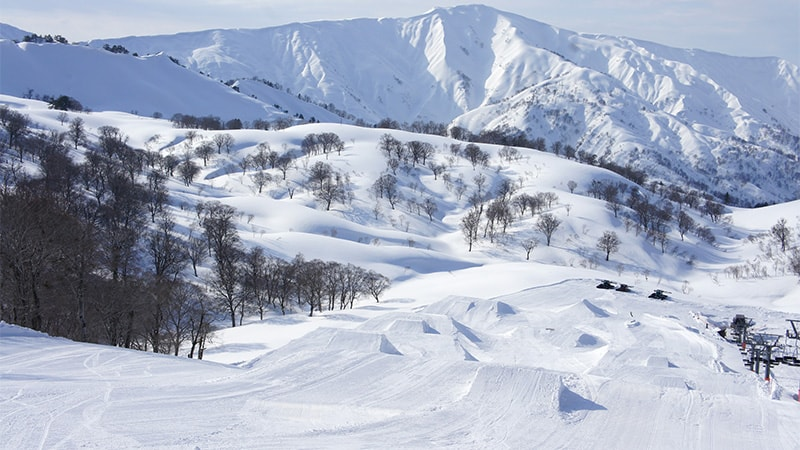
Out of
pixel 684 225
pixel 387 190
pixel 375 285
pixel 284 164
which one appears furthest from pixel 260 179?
pixel 684 225

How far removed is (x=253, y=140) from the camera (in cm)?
13650

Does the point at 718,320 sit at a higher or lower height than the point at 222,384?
lower

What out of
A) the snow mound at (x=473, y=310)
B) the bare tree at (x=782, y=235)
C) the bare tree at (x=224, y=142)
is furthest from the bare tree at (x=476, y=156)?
the snow mound at (x=473, y=310)

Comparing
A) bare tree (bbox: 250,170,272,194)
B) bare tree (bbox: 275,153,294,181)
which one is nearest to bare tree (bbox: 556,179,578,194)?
bare tree (bbox: 275,153,294,181)

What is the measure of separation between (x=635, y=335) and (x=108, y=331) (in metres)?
31.0

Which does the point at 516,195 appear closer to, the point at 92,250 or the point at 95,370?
the point at 92,250

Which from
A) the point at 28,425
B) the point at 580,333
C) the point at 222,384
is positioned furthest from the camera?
the point at 580,333

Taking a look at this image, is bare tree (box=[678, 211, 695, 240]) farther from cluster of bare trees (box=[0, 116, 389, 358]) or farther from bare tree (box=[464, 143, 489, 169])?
cluster of bare trees (box=[0, 116, 389, 358])

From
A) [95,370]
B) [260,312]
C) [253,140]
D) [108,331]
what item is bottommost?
[260,312]

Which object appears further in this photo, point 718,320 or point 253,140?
point 253,140

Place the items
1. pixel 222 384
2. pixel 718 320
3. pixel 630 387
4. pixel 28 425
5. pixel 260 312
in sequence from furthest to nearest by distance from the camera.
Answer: pixel 260 312, pixel 718 320, pixel 630 387, pixel 222 384, pixel 28 425

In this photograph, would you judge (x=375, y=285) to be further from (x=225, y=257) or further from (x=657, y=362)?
(x=657, y=362)

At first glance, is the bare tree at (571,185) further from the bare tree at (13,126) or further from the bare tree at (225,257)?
the bare tree at (13,126)

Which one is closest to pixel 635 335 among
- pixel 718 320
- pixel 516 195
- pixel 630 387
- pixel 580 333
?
pixel 580 333
